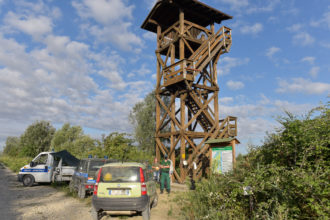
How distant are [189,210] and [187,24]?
1465 centimetres

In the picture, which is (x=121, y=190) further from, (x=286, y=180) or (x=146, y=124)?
(x=146, y=124)

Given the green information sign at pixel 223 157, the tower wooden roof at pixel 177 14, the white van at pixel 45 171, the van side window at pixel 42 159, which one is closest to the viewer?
the green information sign at pixel 223 157

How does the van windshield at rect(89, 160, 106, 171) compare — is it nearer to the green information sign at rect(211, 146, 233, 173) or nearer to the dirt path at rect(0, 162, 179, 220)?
the dirt path at rect(0, 162, 179, 220)

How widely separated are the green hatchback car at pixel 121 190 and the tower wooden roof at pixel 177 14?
44.7 feet

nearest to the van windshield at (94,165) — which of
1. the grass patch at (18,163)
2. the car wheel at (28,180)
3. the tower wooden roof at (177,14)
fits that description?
the car wheel at (28,180)

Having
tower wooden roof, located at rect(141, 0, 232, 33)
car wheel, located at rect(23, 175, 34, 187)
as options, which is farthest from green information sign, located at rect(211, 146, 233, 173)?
car wheel, located at rect(23, 175, 34, 187)

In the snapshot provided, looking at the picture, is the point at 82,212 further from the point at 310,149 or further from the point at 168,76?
the point at 168,76

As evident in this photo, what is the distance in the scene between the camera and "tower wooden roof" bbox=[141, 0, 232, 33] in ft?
55.1

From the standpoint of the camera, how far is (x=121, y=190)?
250 inches

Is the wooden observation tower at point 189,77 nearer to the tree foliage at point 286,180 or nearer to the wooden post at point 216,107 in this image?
the wooden post at point 216,107

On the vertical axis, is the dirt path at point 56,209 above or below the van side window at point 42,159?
below

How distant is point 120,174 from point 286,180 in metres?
4.30

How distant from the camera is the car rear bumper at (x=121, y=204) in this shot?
6199mm

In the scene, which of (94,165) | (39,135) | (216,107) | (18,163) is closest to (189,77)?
(216,107)
